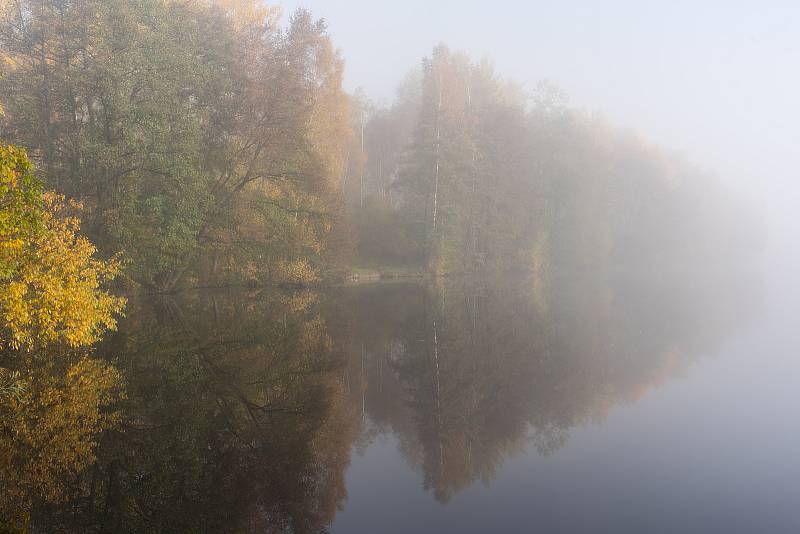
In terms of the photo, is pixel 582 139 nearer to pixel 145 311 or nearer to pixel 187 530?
pixel 145 311

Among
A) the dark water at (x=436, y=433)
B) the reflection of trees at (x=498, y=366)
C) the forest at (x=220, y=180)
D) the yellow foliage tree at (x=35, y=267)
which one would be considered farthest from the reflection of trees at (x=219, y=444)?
the yellow foliage tree at (x=35, y=267)

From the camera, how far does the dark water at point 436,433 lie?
730 centimetres

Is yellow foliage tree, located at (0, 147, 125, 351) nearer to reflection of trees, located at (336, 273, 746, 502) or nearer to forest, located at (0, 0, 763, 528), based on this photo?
forest, located at (0, 0, 763, 528)

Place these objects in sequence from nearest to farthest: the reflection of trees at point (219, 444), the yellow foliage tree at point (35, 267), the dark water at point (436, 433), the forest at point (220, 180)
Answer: the reflection of trees at point (219, 444)
the dark water at point (436, 433)
the yellow foliage tree at point (35, 267)
the forest at point (220, 180)

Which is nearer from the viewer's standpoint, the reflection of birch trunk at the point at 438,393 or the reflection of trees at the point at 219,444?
the reflection of trees at the point at 219,444

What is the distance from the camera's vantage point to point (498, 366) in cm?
1593

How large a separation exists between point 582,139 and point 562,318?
46.4m

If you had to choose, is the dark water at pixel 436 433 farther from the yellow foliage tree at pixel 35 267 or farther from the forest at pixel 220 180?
the yellow foliage tree at pixel 35 267

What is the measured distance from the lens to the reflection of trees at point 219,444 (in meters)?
6.94

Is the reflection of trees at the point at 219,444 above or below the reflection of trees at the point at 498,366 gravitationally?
above

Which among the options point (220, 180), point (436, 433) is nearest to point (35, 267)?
point (436, 433)

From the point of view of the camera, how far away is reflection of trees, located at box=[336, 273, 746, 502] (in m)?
10.1

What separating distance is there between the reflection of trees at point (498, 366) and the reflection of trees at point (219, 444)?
1404 mm

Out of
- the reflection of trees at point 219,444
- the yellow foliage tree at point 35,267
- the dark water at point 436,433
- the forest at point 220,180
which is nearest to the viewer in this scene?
the reflection of trees at point 219,444
